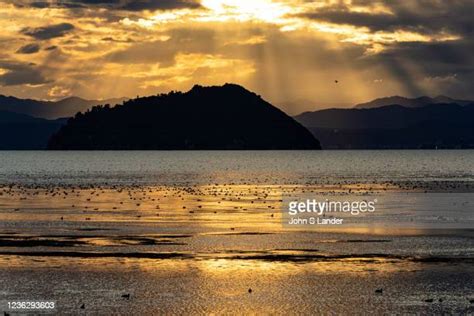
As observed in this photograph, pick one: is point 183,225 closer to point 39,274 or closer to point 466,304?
point 39,274

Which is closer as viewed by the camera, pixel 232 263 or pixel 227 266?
pixel 227 266

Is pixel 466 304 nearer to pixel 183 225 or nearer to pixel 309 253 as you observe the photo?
pixel 309 253

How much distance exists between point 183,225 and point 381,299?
28832 mm

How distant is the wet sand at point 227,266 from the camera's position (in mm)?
31172

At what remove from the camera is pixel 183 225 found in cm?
5894

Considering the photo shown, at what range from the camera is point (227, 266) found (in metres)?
38.9

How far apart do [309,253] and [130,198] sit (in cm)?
5026

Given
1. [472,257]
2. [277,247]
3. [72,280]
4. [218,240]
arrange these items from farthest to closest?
1. [218,240]
2. [277,247]
3. [472,257]
4. [72,280]

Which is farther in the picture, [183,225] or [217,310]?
[183,225]

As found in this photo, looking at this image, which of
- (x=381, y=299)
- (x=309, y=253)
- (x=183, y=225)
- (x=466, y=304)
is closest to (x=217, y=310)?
(x=381, y=299)

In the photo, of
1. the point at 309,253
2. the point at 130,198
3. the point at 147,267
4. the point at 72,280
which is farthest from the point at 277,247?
the point at 130,198

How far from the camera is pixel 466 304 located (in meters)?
30.8

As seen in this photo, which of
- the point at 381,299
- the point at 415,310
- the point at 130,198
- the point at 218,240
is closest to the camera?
the point at 415,310

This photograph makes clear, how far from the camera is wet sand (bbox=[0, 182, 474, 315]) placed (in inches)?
1227
